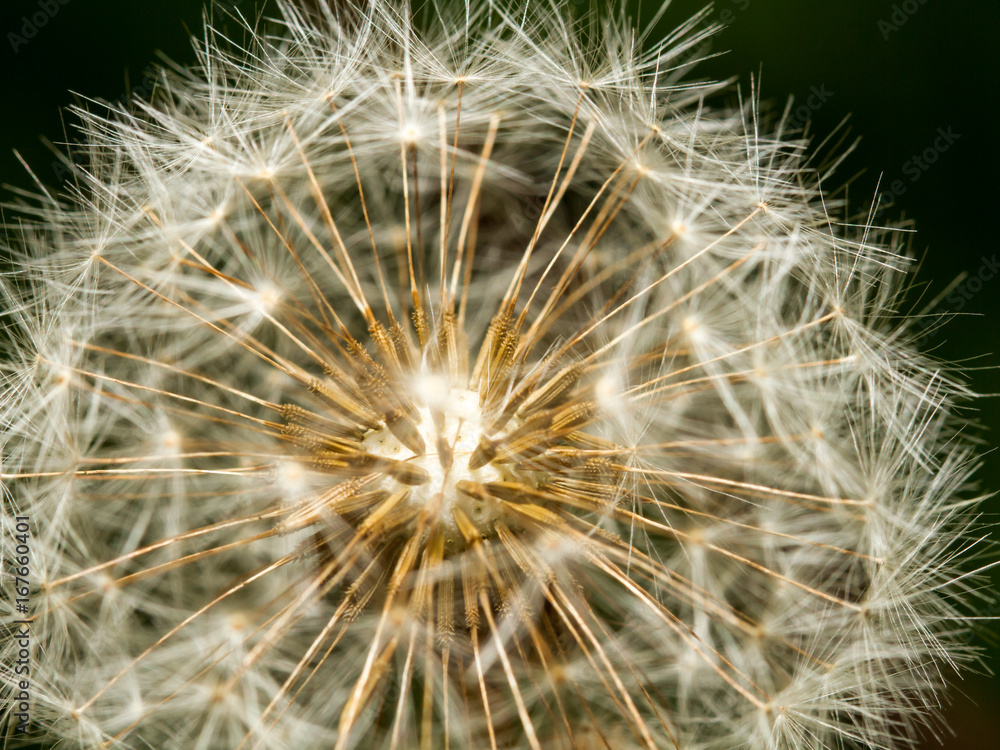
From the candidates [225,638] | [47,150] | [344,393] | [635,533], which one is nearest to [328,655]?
[225,638]

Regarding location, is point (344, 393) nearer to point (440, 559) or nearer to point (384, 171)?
point (440, 559)

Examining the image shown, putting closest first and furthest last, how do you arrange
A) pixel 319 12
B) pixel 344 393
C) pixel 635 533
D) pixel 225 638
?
1. pixel 225 638
2. pixel 635 533
3. pixel 344 393
4. pixel 319 12

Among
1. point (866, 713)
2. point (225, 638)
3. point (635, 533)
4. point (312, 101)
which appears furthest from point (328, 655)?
point (312, 101)

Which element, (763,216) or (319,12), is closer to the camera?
(763,216)

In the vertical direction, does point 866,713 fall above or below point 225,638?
below

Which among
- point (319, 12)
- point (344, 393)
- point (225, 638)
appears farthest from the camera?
point (319, 12)

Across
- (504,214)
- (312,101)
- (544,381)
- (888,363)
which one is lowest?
(888,363)
